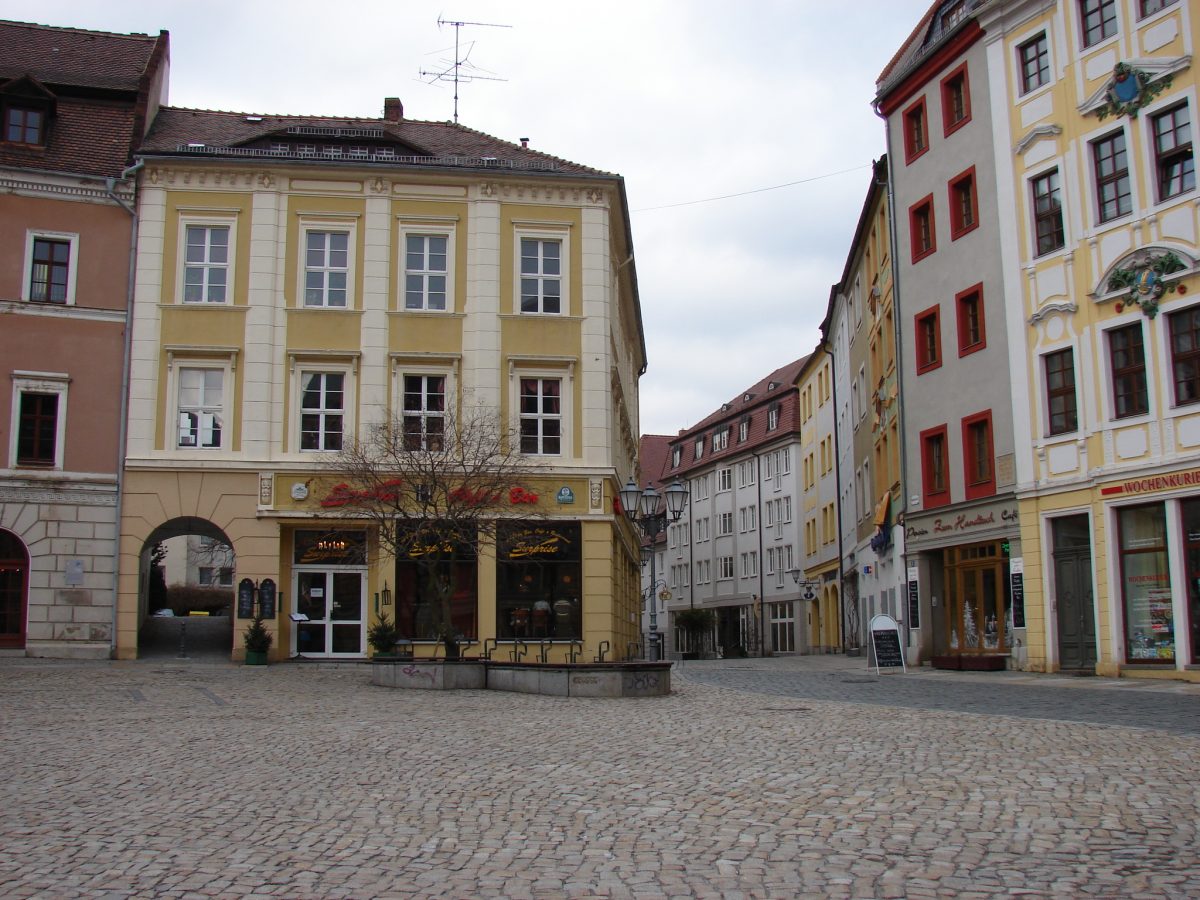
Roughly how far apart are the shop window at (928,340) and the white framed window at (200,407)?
1703cm

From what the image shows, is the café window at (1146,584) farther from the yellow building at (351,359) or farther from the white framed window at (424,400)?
the white framed window at (424,400)

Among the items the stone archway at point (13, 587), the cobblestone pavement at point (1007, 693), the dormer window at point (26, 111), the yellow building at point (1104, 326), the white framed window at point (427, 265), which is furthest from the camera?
the white framed window at point (427, 265)

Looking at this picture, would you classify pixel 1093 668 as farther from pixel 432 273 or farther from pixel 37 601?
pixel 37 601

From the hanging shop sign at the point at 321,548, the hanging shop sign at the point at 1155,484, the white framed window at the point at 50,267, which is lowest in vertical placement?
the hanging shop sign at the point at 321,548

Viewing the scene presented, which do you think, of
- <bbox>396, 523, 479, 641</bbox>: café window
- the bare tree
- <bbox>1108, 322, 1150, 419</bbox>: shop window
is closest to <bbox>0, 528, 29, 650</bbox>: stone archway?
the bare tree

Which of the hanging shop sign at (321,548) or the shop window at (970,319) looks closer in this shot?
the shop window at (970,319)

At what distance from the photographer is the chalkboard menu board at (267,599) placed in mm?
30516

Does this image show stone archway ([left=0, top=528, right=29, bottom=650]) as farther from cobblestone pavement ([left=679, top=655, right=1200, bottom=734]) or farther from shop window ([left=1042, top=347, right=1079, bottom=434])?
shop window ([left=1042, top=347, right=1079, bottom=434])

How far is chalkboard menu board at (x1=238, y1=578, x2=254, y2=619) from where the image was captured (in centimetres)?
3060

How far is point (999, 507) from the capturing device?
2812 cm

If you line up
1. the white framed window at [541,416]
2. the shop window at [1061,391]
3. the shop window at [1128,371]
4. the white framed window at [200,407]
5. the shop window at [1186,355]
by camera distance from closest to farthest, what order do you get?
the shop window at [1186,355] < the shop window at [1128,371] < the shop window at [1061,391] < the white framed window at [200,407] < the white framed window at [541,416]

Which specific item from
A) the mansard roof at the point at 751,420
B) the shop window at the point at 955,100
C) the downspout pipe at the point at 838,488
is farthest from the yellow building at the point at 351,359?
the mansard roof at the point at 751,420

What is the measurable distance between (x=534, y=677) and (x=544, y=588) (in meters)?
10.9

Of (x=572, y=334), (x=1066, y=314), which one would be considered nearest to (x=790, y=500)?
(x=572, y=334)
